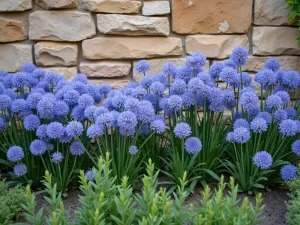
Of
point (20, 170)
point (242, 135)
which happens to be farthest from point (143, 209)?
point (20, 170)

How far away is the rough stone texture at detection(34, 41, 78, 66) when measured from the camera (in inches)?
124

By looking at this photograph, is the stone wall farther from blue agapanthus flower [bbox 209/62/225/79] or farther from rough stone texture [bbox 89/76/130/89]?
blue agapanthus flower [bbox 209/62/225/79]

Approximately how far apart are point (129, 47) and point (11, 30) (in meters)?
0.85

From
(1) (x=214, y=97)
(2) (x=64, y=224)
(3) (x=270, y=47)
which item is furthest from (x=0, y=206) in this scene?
(3) (x=270, y=47)

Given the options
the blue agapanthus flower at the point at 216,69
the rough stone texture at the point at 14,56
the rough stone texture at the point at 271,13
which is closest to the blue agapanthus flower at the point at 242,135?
the blue agapanthus flower at the point at 216,69

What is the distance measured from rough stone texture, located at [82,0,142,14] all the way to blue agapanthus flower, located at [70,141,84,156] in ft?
3.60

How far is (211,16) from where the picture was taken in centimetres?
321

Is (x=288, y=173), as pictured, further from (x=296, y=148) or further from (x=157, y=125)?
(x=157, y=125)

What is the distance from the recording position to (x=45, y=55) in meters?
3.18

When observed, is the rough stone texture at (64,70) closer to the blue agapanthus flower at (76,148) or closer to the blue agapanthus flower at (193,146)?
the blue agapanthus flower at (76,148)

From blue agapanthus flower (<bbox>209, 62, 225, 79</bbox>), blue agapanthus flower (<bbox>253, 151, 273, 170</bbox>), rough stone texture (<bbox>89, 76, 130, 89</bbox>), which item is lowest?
blue agapanthus flower (<bbox>253, 151, 273, 170</bbox>)

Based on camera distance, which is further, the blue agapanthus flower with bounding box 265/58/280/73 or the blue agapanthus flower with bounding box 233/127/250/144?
the blue agapanthus flower with bounding box 265/58/280/73

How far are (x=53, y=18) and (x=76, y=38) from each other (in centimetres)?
21

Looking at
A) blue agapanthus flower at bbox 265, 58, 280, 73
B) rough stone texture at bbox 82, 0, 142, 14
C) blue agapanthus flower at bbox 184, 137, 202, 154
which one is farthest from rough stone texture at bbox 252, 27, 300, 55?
blue agapanthus flower at bbox 184, 137, 202, 154
